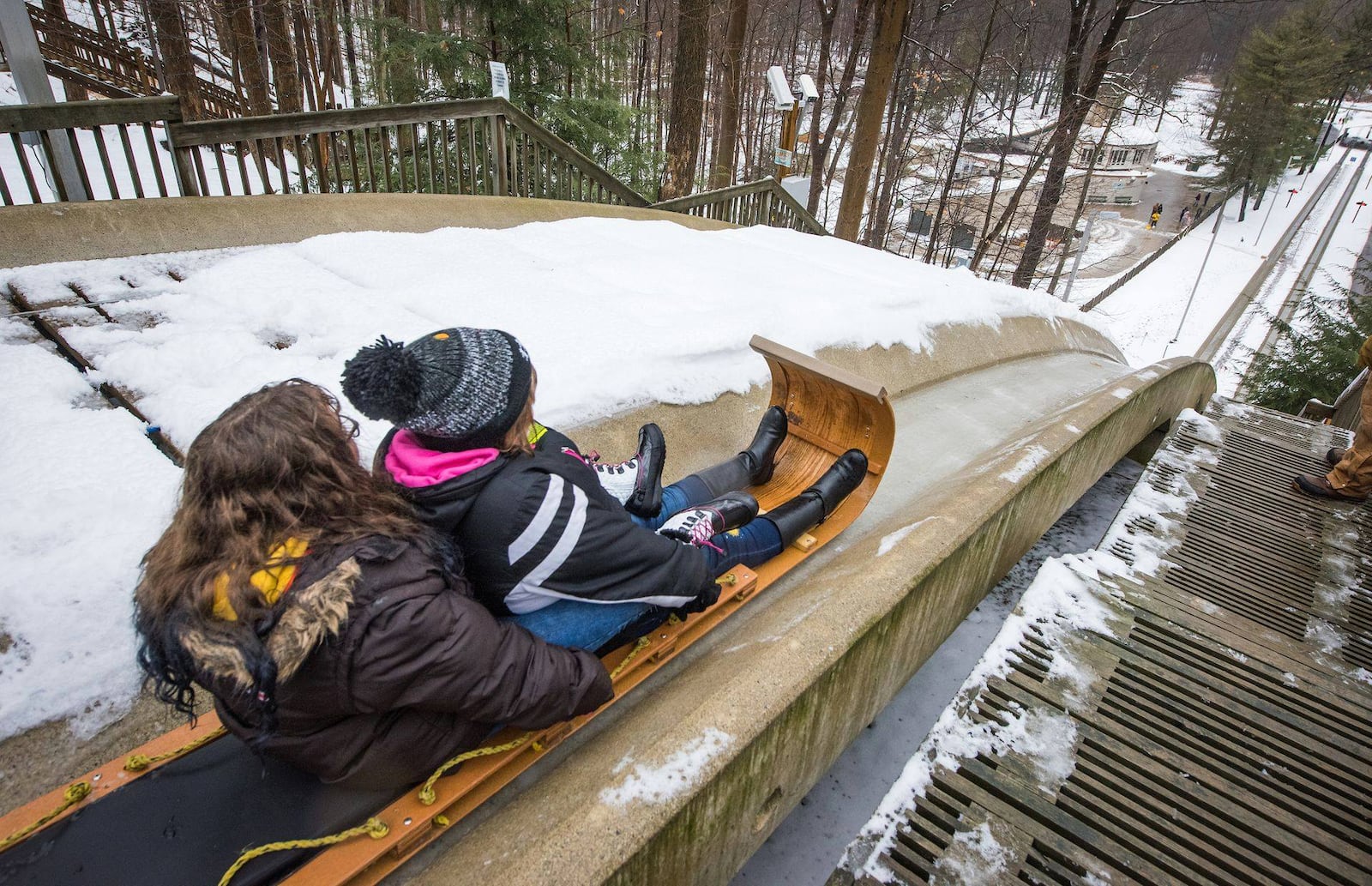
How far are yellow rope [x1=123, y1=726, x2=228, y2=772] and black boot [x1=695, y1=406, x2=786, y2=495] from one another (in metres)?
1.83

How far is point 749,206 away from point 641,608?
28.6 feet

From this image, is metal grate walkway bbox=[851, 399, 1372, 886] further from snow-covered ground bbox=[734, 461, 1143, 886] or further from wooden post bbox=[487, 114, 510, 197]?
wooden post bbox=[487, 114, 510, 197]

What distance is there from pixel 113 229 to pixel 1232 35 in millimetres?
85185

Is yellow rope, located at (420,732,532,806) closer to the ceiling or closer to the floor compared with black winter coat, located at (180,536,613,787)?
closer to the floor

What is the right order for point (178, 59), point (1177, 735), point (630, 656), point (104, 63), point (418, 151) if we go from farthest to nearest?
point (104, 63), point (178, 59), point (418, 151), point (1177, 735), point (630, 656)

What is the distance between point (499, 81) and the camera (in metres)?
6.45

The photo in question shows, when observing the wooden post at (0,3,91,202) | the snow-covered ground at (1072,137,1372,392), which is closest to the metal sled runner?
the wooden post at (0,3,91,202)

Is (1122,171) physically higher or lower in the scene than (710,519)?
lower

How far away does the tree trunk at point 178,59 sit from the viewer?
1102 centimetres

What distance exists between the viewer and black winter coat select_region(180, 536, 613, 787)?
120 cm

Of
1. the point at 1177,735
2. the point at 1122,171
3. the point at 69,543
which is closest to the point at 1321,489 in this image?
the point at 1177,735

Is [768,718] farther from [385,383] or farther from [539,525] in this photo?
[385,383]

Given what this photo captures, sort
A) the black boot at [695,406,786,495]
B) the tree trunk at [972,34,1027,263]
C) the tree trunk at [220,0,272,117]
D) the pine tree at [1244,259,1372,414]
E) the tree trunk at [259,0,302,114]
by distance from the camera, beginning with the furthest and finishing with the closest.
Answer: the tree trunk at [972,34,1027,263] → the tree trunk at [259,0,302,114] → the tree trunk at [220,0,272,117] → the pine tree at [1244,259,1372,414] → the black boot at [695,406,786,495]

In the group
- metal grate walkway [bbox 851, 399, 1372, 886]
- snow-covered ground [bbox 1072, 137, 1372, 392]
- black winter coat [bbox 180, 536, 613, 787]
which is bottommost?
snow-covered ground [bbox 1072, 137, 1372, 392]
